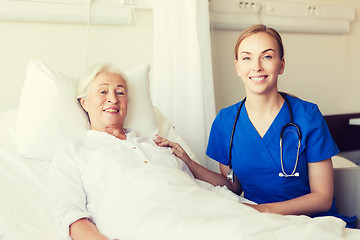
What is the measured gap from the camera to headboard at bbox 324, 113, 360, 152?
303 cm

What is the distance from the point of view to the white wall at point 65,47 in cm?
210

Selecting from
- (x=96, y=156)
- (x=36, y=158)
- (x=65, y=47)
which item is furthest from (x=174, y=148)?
(x=65, y=47)

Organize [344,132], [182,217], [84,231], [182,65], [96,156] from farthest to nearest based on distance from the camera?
1. [344,132]
2. [182,65]
3. [96,156]
4. [84,231]
5. [182,217]

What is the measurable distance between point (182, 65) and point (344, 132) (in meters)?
1.50

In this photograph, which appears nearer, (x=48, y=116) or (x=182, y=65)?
(x=48, y=116)

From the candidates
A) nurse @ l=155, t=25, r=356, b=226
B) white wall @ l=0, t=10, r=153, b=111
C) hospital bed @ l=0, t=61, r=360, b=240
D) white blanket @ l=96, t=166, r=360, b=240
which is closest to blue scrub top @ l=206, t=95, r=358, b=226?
nurse @ l=155, t=25, r=356, b=226

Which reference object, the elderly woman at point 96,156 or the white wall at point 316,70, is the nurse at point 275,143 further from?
the white wall at point 316,70

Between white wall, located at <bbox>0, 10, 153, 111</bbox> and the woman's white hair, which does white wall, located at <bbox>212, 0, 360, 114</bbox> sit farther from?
the woman's white hair

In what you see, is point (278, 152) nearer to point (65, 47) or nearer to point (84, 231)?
point (84, 231)

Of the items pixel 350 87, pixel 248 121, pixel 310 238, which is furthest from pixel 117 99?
pixel 350 87

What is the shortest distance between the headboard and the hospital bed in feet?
4.61

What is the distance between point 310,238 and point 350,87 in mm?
2628

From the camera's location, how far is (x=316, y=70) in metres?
3.14

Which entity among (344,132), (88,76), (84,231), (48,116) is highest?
(88,76)
